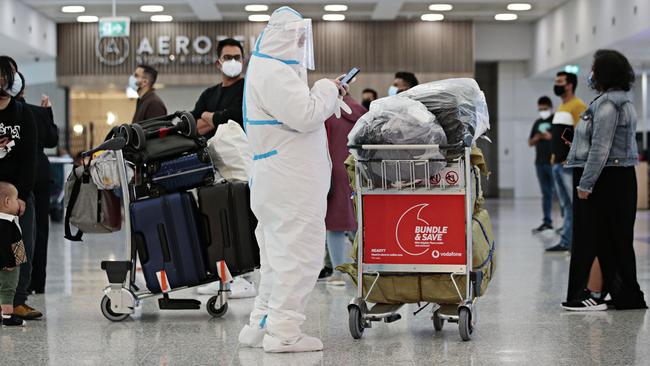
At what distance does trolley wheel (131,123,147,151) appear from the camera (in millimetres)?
5402

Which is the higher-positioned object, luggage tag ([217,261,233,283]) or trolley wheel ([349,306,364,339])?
luggage tag ([217,261,233,283])

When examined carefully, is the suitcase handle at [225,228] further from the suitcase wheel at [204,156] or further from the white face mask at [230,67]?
the white face mask at [230,67]

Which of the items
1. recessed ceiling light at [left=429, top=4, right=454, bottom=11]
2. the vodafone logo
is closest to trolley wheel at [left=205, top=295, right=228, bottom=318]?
the vodafone logo

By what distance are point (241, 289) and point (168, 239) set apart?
49.5 inches

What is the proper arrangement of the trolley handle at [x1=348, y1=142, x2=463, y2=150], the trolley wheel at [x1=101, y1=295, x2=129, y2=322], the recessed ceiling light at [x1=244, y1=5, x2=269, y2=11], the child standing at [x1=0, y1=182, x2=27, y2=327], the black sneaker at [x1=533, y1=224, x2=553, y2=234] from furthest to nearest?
the recessed ceiling light at [x1=244, y1=5, x2=269, y2=11], the black sneaker at [x1=533, y1=224, x2=553, y2=234], the trolley wheel at [x1=101, y1=295, x2=129, y2=322], the child standing at [x1=0, y1=182, x2=27, y2=327], the trolley handle at [x1=348, y1=142, x2=463, y2=150]

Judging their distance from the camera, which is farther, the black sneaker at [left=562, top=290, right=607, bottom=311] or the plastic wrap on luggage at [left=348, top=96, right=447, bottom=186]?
the black sneaker at [left=562, top=290, right=607, bottom=311]

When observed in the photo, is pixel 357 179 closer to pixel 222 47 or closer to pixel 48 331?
pixel 48 331

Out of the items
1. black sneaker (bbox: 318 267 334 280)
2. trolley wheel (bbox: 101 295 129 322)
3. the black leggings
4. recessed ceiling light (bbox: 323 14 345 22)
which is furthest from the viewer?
recessed ceiling light (bbox: 323 14 345 22)

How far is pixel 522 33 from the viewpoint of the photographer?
2152 centimetres

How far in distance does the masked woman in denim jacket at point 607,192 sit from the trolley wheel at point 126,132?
2.41 metres

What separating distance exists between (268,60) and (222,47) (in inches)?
91.0

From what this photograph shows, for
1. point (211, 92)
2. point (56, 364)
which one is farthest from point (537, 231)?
point (56, 364)

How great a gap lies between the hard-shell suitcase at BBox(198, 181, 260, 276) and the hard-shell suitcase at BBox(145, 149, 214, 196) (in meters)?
0.07

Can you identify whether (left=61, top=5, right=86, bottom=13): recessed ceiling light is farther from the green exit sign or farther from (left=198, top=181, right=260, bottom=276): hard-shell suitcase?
(left=198, top=181, right=260, bottom=276): hard-shell suitcase
